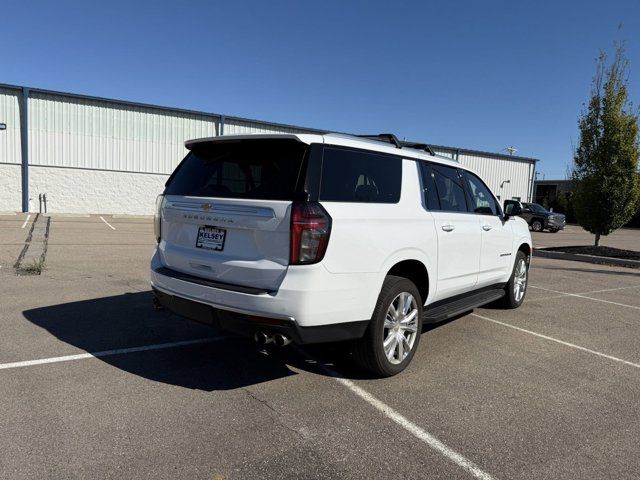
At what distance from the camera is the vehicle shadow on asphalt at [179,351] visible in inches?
157

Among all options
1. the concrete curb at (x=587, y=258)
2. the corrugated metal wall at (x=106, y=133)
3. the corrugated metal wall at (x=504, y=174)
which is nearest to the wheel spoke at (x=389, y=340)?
the concrete curb at (x=587, y=258)

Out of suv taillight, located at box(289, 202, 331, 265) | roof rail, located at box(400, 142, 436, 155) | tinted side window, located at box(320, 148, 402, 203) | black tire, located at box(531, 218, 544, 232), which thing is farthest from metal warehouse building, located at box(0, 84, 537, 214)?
suv taillight, located at box(289, 202, 331, 265)

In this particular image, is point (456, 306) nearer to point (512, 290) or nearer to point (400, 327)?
point (400, 327)

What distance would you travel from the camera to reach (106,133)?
25016mm

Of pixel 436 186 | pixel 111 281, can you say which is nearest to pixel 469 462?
pixel 436 186

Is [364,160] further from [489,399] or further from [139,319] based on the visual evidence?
[139,319]

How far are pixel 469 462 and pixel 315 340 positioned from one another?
1.23m

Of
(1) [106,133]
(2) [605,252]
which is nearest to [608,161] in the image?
Answer: (2) [605,252]

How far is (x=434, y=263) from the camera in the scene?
14.7 feet

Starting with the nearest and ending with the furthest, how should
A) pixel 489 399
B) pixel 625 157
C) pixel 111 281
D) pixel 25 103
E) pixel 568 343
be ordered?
1. pixel 489 399
2. pixel 568 343
3. pixel 111 281
4. pixel 625 157
5. pixel 25 103

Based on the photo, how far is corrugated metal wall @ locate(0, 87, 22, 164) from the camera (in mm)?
22531

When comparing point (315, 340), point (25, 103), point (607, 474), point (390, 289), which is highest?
point (25, 103)

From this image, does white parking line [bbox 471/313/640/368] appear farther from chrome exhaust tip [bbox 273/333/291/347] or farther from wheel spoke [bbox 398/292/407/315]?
chrome exhaust tip [bbox 273/333/291/347]

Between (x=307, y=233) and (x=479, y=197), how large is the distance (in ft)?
10.5
